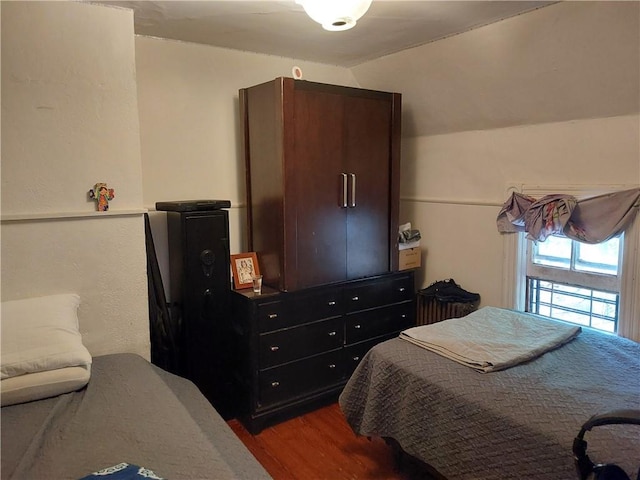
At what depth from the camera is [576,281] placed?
280 centimetres

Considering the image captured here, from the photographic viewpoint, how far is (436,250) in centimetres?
364

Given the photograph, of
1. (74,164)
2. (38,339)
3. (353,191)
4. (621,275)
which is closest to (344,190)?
(353,191)

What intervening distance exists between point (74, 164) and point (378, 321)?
82.4 inches

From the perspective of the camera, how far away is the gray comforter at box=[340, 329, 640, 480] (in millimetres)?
1549

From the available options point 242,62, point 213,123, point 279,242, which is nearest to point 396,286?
point 279,242

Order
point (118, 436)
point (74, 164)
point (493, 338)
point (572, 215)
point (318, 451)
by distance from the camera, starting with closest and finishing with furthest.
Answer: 1. point (118, 436)
2. point (74, 164)
3. point (493, 338)
4. point (318, 451)
5. point (572, 215)

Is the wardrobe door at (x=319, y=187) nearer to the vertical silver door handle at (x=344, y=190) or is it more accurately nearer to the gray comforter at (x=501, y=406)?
the vertical silver door handle at (x=344, y=190)

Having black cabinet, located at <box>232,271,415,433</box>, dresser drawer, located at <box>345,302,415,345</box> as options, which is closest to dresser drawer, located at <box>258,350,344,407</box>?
black cabinet, located at <box>232,271,415,433</box>

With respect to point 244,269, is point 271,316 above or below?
below

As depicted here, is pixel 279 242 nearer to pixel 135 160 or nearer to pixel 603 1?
pixel 135 160

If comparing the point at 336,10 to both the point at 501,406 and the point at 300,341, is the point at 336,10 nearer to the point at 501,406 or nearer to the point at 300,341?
the point at 501,406

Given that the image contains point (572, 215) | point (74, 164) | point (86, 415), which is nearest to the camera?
point (86, 415)

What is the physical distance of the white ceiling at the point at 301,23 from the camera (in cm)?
227

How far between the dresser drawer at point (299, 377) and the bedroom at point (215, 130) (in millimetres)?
771
